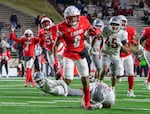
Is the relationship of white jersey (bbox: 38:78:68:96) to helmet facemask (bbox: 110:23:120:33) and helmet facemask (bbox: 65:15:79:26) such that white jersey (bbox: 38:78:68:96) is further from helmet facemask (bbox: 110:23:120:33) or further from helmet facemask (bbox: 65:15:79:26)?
helmet facemask (bbox: 65:15:79:26)

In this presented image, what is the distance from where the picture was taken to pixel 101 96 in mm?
10930

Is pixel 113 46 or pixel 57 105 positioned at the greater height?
pixel 113 46

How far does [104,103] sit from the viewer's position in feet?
36.3

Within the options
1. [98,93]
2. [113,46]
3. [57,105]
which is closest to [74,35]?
[98,93]

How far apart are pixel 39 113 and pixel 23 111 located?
403 mm

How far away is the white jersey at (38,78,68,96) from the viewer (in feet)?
45.3

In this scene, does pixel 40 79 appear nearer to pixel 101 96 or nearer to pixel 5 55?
pixel 101 96

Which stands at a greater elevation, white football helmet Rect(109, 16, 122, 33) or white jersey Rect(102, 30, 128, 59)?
white football helmet Rect(109, 16, 122, 33)

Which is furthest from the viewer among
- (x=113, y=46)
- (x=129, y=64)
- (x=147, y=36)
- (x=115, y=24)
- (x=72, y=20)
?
(x=147, y=36)

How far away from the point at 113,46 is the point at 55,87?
153 cm

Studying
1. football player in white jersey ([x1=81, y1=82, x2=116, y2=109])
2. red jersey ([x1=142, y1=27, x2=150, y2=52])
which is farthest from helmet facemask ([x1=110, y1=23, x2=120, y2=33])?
football player in white jersey ([x1=81, y1=82, x2=116, y2=109])

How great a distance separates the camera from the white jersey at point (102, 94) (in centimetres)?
1094

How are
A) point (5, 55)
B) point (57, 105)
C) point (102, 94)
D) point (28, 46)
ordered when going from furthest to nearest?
point (5, 55) → point (28, 46) → point (57, 105) → point (102, 94)

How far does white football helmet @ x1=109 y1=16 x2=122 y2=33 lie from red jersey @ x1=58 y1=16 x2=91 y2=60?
2.14 meters
